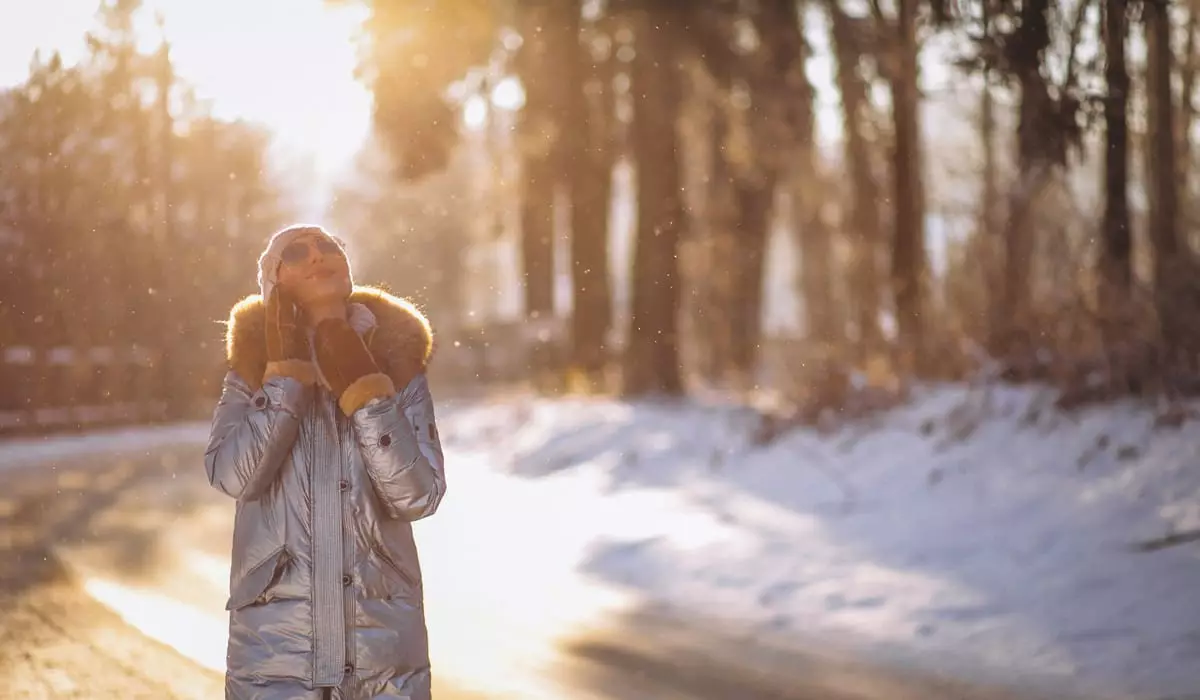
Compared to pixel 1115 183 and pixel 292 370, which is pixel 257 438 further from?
pixel 1115 183

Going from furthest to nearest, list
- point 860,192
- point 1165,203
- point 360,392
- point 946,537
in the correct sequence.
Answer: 1. point 860,192
2. point 1165,203
3. point 946,537
4. point 360,392

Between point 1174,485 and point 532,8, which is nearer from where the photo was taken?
point 1174,485

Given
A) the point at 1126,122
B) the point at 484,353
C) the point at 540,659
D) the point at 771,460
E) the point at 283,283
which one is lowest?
the point at 540,659

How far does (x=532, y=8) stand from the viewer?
2014 centimetres

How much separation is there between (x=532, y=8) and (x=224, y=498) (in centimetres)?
706

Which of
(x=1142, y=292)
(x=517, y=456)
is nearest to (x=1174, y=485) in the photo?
(x=1142, y=292)

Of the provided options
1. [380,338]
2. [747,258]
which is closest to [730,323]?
[747,258]

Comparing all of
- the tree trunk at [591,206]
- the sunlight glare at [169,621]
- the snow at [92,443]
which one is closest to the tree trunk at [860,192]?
the tree trunk at [591,206]

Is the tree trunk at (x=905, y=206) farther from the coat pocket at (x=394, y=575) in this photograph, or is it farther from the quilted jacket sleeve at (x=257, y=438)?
the quilted jacket sleeve at (x=257, y=438)

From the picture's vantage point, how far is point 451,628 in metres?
9.09

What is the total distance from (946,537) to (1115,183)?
686cm

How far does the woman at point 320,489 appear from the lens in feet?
13.1

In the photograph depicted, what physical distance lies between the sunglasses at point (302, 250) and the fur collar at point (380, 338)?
13 cm

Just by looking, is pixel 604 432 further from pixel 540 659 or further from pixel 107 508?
pixel 540 659
